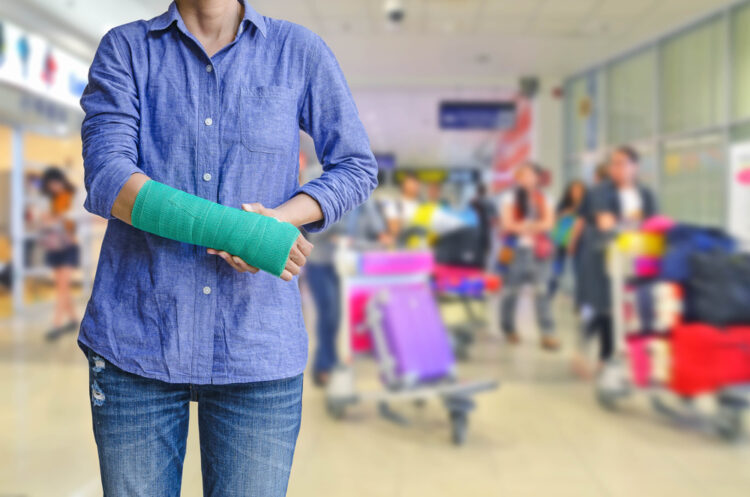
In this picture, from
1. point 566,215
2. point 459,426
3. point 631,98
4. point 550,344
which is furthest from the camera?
point 631,98

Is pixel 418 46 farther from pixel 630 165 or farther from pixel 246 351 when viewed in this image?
pixel 246 351

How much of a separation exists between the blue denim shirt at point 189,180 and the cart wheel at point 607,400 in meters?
3.27

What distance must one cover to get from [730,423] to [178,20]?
3.34 metres

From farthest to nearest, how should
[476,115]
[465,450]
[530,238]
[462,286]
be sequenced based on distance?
[476,115]
[530,238]
[462,286]
[465,450]

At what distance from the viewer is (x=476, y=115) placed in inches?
279

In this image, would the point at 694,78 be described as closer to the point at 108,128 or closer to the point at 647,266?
the point at 647,266

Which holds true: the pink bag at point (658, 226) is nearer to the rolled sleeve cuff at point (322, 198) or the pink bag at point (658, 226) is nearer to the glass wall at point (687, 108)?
the glass wall at point (687, 108)

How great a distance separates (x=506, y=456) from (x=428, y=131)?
12.1 ft

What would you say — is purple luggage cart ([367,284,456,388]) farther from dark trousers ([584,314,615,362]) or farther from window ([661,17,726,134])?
window ([661,17,726,134])

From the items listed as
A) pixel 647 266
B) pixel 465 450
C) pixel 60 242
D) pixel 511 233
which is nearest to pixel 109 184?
pixel 465 450

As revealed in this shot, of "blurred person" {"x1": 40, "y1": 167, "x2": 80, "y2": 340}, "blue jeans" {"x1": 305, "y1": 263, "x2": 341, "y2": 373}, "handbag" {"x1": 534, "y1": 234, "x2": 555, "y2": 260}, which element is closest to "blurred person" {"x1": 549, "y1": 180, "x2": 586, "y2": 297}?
"handbag" {"x1": 534, "y1": 234, "x2": 555, "y2": 260}

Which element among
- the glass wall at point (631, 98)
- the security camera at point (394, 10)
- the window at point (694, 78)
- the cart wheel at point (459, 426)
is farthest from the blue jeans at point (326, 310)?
the glass wall at point (631, 98)

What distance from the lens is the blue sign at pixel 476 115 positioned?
22.2ft

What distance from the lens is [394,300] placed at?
364 centimetres
